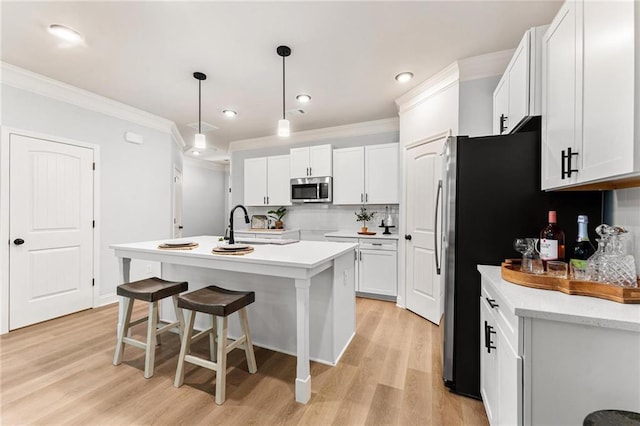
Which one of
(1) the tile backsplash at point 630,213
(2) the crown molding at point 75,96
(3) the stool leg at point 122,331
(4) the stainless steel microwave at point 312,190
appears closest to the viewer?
(1) the tile backsplash at point 630,213

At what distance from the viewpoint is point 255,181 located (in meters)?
5.24

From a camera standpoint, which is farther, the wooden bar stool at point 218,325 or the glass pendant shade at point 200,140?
the glass pendant shade at point 200,140

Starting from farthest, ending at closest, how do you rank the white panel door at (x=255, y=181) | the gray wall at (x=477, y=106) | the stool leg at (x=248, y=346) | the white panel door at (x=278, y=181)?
the white panel door at (x=255, y=181) < the white panel door at (x=278, y=181) < the gray wall at (x=477, y=106) < the stool leg at (x=248, y=346)

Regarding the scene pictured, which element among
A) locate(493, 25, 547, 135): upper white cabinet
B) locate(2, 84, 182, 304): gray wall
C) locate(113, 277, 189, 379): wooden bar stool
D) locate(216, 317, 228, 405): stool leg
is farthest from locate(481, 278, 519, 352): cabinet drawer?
locate(2, 84, 182, 304): gray wall

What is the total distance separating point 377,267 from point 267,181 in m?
2.54

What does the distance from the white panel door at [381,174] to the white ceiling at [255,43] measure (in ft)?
2.50

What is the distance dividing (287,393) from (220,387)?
1.46 ft

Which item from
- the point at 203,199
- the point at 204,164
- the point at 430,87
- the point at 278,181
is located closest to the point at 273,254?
the point at 430,87

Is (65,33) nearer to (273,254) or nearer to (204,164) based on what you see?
(273,254)

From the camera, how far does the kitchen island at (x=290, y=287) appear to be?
1831mm

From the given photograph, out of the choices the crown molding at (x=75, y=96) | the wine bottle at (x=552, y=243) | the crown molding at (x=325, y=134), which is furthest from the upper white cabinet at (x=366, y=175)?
the crown molding at (x=75, y=96)

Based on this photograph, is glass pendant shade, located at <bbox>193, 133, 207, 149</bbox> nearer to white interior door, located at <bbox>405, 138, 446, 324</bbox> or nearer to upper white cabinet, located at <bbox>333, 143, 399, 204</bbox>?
upper white cabinet, located at <bbox>333, 143, 399, 204</bbox>

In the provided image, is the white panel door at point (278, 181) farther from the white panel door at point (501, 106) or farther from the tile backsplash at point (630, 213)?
the tile backsplash at point (630, 213)

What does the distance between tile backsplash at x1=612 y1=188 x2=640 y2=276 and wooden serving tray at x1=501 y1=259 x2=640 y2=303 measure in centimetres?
35
